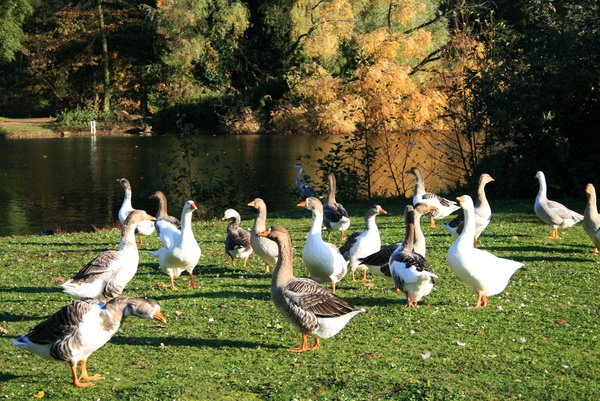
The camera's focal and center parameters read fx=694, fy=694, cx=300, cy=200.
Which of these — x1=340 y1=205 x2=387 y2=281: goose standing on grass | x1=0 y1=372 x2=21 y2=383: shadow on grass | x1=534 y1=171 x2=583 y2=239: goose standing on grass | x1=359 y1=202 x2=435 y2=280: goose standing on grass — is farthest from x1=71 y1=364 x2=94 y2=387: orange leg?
x1=534 y1=171 x2=583 y2=239: goose standing on grass

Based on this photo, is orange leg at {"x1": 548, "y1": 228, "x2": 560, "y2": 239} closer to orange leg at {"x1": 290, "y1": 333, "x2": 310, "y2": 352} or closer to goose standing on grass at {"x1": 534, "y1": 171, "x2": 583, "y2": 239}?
goose standing on grass at {"x1": 534, "y1": 171, "x2": 583, "y2": 239}

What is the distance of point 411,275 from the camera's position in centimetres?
916

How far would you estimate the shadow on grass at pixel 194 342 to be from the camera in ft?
27.2

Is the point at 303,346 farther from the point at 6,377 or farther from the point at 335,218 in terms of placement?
the point at 335,218

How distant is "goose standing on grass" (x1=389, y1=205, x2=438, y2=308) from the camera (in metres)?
9.14

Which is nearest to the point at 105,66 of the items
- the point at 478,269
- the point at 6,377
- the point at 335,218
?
the point at 335,218

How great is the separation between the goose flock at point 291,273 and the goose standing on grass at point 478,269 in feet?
0.04

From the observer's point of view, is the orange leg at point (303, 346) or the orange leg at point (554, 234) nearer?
the orange leg at point (303, 346)

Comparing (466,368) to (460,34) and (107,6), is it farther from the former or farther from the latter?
(107,6)

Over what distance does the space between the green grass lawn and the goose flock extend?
33cm

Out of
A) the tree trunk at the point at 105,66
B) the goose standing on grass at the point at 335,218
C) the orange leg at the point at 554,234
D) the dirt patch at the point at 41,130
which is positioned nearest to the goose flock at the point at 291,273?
the orange leg at the point at 554,234

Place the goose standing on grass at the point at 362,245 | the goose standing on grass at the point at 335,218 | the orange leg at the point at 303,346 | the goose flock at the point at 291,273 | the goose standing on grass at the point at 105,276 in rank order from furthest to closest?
the goose standing on grass at the point at 335,218 → the goose standing on grass at the point at 362,245 → the goose standing on grass at the point at 105,276 → the orange leg at the point at 303,346 → the goose flock at the point at 291,273

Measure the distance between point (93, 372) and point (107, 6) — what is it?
59.4 meters

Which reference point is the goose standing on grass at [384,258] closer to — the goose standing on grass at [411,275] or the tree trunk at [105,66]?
the goose standing on grass at [411,275]
